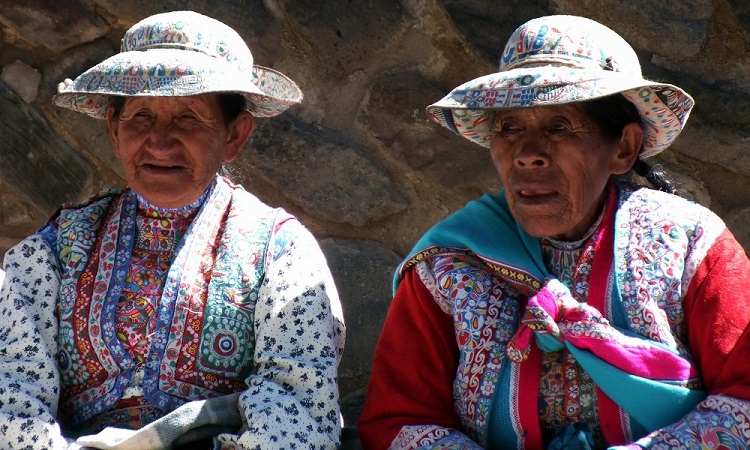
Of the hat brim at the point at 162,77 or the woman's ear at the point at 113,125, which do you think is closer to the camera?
the hat brim at the point at 162,77

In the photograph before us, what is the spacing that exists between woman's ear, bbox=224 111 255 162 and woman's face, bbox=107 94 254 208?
0.08m

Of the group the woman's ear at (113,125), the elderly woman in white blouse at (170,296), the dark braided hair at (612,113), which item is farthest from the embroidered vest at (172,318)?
the dark braided hair at (612,113)

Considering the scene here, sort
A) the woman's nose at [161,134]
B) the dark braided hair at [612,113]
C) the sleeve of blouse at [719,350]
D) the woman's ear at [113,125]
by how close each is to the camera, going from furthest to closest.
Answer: the woman's ear at [113,125] < the woman's nose at [161,134] < the dark braided hair at [612,113] < the sleeve of blouse at [719,350]

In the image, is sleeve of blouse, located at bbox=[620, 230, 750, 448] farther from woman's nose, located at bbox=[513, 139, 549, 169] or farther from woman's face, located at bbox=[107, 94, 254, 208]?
woman's face, located at bbox=[107, 94, 254, 208]

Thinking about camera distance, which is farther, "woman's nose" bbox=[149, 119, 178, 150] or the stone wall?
the stone wall

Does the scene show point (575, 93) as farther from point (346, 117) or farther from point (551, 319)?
point (346, 117)

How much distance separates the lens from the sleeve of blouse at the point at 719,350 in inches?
103

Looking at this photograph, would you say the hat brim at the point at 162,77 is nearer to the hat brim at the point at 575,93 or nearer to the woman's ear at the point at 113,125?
the woman's ear at the point at 113,125

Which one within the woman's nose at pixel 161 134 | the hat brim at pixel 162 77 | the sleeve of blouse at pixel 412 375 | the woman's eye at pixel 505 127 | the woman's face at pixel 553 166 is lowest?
the sleeve of blouse at pixel 412 375

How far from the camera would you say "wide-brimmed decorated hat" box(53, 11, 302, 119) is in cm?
286

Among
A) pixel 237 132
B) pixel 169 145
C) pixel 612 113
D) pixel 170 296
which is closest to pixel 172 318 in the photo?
pixel 170 296

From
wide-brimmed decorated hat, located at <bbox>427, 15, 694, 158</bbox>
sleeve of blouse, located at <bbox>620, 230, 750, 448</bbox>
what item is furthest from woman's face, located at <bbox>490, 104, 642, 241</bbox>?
sleeve of blouse, located at <bbox>620, 230, 750, 448</bbox>

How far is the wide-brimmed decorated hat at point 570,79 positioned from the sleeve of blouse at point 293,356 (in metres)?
0.52

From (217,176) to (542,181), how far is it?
89 centimetres
